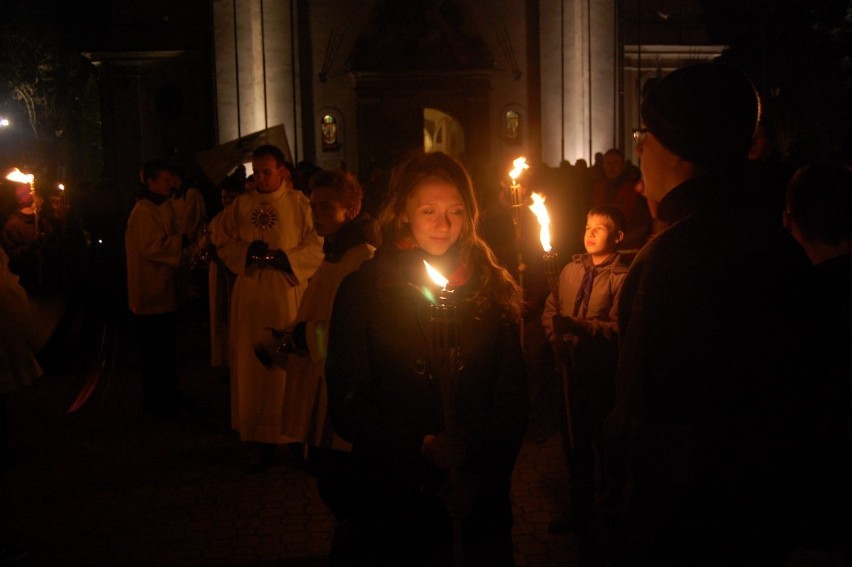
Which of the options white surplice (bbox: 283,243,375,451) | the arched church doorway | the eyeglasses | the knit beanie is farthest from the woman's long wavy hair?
the arched church doorway

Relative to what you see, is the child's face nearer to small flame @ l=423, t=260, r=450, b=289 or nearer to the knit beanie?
small flame @ l=423, t=260, r=450, b=289

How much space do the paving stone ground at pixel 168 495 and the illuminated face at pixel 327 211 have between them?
6.44 ft

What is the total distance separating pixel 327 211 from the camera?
5.69 metres

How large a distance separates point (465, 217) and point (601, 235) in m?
2.54

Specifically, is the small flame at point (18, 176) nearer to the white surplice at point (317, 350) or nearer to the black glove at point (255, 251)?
the black glove at point (255, 251)

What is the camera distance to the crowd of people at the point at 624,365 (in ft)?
7.04

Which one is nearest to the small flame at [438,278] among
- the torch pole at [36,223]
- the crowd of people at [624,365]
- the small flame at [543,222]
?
the crowd of people at [624,365]

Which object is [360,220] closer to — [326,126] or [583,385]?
[583,385]

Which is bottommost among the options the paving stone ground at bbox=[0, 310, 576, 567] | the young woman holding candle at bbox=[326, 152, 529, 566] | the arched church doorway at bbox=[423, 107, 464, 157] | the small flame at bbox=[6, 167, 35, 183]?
the paving stone ground at bbox=[0, 310, 576, 567]

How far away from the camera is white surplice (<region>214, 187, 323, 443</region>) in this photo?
713 cm

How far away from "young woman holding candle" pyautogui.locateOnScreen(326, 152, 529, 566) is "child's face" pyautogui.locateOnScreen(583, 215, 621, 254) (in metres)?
2.62

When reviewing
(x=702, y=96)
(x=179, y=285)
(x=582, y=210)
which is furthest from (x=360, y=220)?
(x=582, y=210)

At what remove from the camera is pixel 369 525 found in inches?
126

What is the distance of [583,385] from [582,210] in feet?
22.0
